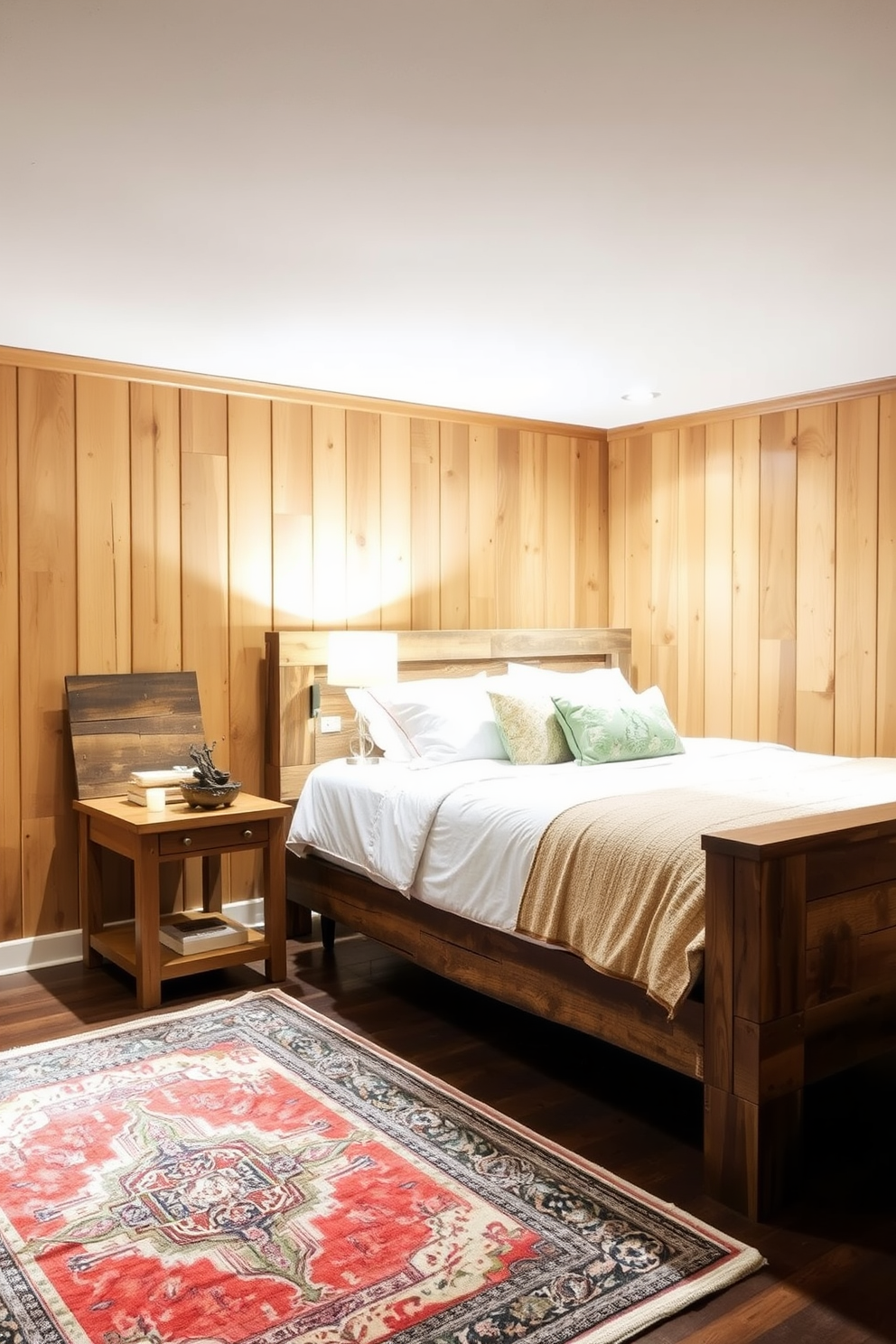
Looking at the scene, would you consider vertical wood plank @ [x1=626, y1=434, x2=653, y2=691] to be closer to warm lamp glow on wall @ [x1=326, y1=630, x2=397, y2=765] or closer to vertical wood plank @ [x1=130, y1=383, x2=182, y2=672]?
warm lamp glow on wall @ [x1=326, y1=630, x2=397, y2=765]

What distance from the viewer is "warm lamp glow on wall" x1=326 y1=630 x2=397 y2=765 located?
13.8ft

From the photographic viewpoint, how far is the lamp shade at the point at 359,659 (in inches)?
166

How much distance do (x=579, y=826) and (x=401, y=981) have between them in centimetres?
130

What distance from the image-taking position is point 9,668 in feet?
12.9

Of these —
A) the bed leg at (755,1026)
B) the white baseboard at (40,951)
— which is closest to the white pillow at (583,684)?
the bed leg at (755,1026)

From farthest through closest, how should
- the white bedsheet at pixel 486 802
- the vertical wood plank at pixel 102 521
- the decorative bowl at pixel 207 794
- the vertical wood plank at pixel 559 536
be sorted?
the vertical wood plank at pixel 559 536
the vertical wood plank at pixel 102 521
the decorative bowl at pixel 207 794
the white bedsheet at pixel 486 802

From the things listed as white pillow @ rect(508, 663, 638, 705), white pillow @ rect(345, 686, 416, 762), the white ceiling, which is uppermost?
the white ceiling

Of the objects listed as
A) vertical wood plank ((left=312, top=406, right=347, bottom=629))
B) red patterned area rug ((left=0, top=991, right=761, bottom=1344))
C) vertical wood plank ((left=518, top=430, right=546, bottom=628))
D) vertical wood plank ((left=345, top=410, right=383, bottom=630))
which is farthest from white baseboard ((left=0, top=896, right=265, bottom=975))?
vertical wood plank ((left=518, top=430, right=546, bottom=628))

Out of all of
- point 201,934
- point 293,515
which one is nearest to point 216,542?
point 293,515

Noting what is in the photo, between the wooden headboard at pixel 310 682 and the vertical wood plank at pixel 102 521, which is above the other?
the vertical wood plank at pixel 102 521

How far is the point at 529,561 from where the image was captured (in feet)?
17.7

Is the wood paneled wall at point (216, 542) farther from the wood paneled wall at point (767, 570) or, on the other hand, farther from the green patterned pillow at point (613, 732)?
the green patterned pillow at point (613, 732)

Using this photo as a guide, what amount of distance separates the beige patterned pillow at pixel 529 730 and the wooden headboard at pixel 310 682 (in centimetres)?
73

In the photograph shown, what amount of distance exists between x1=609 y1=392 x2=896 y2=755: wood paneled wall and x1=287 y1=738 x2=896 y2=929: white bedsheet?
0.71 meters
